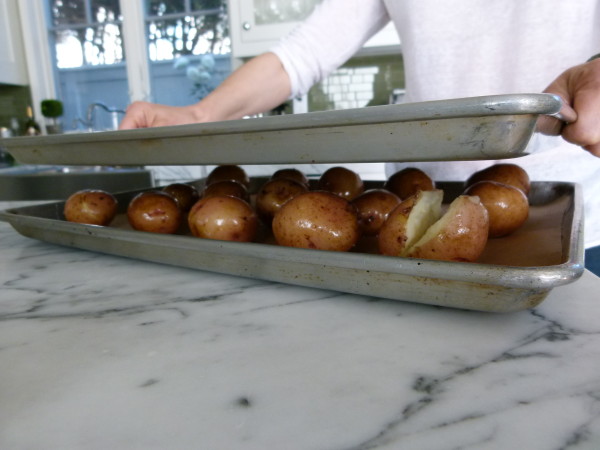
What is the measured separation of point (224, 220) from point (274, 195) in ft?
0.40

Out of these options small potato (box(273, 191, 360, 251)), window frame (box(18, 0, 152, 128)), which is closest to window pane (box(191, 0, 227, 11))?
window frame (box(18, 0, 152, 128))

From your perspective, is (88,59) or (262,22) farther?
(88,59)

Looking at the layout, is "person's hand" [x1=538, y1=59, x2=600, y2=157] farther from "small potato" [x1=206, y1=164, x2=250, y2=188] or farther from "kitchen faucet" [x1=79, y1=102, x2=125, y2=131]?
"kitchen faucet" [x1=79, y1=102, x2=125, y2=131]

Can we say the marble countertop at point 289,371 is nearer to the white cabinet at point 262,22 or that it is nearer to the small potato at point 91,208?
the small potato at point 91,208

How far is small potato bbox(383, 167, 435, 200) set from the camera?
0.70m

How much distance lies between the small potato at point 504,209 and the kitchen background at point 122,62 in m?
2.25

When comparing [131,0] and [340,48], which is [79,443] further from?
[131,0]

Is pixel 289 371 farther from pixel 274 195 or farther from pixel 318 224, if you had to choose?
pixel 274 195

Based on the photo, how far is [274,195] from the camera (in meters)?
0.67

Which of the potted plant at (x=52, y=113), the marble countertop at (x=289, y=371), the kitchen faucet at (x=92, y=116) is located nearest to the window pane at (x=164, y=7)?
the kitchen faucet at (x=92, y=116)

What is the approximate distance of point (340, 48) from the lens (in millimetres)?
1157

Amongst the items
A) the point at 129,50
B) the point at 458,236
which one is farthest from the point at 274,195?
the point at 129,50

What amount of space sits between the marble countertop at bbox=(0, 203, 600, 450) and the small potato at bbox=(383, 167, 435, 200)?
269 millimetres

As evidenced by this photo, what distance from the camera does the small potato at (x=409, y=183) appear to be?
0.70m
